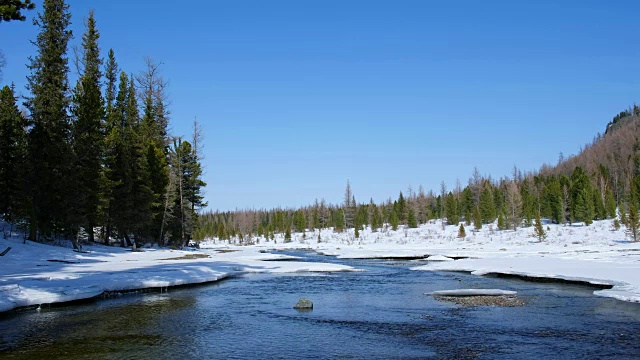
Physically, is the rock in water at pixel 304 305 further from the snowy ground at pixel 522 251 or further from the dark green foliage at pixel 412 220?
the dark green foliage at pixel 412 220

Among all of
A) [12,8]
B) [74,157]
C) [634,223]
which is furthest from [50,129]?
[634,223]

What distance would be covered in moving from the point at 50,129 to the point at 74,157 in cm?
342

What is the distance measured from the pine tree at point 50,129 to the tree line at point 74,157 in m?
0.08

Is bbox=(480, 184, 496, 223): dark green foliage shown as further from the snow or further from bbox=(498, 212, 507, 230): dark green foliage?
the snow

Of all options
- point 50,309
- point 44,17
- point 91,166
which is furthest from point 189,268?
point 44,17

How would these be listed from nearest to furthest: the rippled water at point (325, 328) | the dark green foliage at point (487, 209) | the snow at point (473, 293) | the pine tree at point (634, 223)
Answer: the rippled water at point (325, 328)
the snow at point (473, 293)
the pine tree at point (634, 223)
the dark green foliage at point (487, 209)

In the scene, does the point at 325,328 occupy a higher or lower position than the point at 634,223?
lower

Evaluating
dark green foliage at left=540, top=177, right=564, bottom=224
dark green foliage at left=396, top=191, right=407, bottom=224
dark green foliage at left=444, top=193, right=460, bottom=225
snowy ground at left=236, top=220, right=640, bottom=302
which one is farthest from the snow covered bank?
dark green foliage at left=396, top=191, right=407, bottom=224

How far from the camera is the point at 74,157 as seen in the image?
4028 centimetres

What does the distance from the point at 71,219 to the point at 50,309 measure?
74.0ft

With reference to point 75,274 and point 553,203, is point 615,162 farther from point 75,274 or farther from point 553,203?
point 75,274

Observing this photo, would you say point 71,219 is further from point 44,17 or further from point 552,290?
point 552,290

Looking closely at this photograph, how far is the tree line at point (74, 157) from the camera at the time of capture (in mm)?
39469

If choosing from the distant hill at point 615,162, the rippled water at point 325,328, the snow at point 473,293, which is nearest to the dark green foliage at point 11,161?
the rippled water at point 325,328
